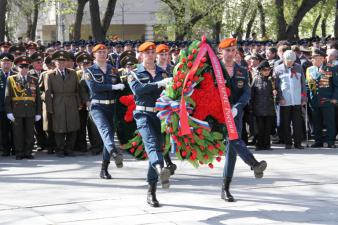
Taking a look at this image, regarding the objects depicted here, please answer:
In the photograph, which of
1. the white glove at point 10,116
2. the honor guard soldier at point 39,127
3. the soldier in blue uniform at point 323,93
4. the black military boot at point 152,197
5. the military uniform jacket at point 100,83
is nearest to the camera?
the black military boot at point 152,197

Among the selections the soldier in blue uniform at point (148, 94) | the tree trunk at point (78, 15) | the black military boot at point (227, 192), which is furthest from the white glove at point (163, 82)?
the tree trunk at point (78, 15)

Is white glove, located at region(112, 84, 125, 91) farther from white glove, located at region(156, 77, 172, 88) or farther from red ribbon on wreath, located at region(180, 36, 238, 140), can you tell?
red ribbon on wreath, located at region(180, 36, 238, 140)

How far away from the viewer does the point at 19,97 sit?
13719 mm

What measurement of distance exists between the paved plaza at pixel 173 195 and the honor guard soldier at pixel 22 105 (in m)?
0.80

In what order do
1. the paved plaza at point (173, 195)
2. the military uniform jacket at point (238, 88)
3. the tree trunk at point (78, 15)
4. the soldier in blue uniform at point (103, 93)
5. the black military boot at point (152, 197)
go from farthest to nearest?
the tree trunk at point (78, 15) < the soldier in blue uniform at point (103, 93) < the military uniform jacket at point (238, 88) < the black military boot at point (152, 197) < the paved plaza at point (173, 195)

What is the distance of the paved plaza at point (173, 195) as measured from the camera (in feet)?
26.6

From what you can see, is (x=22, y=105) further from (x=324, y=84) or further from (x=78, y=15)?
(x=78, y=15)

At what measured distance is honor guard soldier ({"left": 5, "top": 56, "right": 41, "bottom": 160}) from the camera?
13680mm

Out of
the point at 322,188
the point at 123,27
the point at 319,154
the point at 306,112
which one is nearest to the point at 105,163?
the point at 322,188

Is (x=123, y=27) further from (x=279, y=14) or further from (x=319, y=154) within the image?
(x=319, y=154)

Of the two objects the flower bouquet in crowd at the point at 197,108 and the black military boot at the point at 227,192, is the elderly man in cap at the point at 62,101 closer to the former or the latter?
the flower bouquet in crowd at the point at 197,108

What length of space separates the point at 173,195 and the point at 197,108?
137 centimetres

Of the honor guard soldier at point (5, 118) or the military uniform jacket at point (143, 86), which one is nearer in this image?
the military uniform jacket at point (143, 86)

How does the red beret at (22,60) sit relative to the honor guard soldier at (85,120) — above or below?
above
